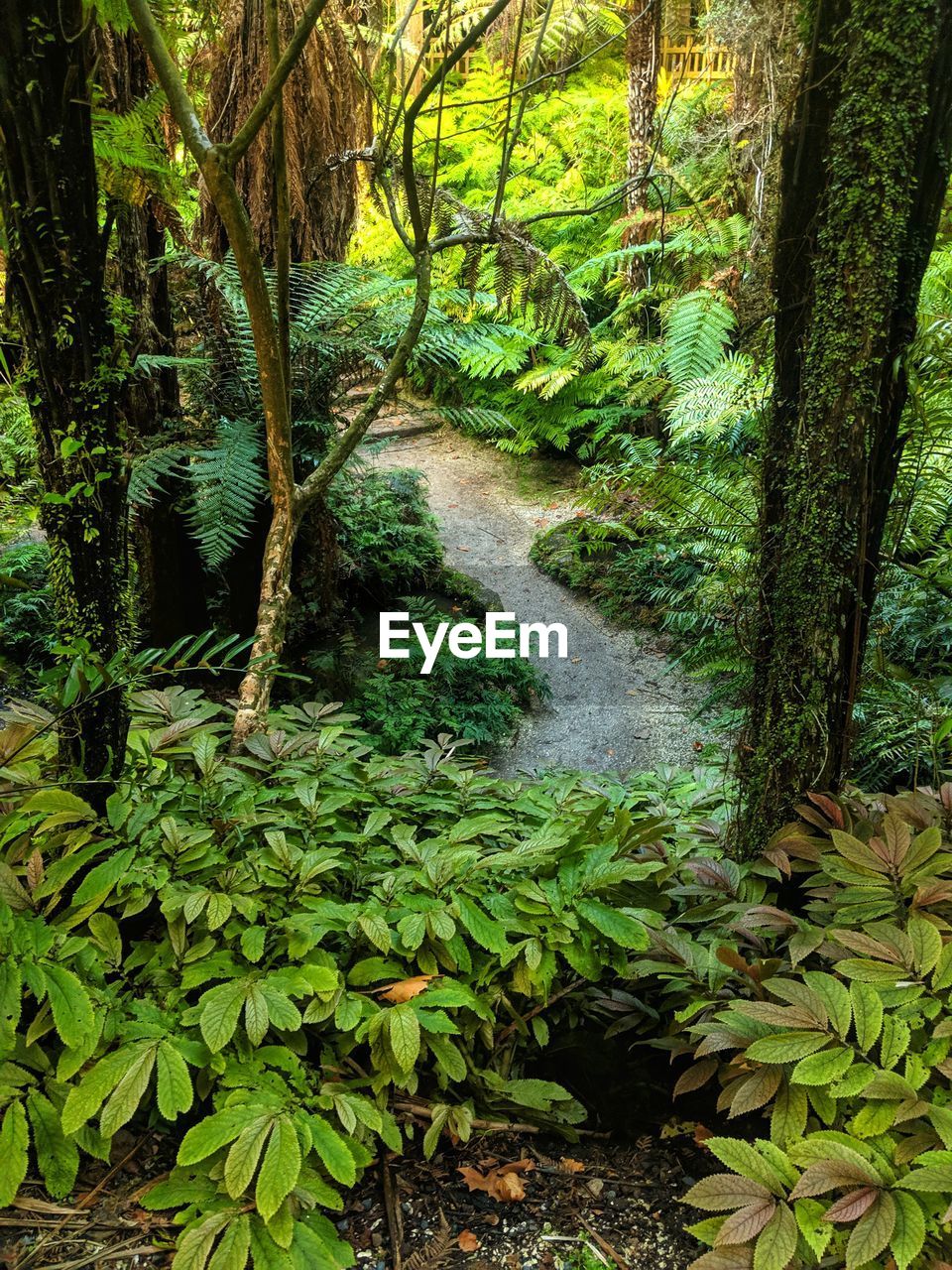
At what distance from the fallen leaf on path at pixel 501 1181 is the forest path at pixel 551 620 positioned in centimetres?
279

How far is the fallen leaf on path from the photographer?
1534 millimetres

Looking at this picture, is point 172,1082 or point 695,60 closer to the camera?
point 172,1082

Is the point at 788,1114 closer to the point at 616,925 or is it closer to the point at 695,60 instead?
the point at 616,925

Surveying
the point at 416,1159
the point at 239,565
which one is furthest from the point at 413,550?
the point at 416,1159

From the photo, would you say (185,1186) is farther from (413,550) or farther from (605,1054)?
(413,550)

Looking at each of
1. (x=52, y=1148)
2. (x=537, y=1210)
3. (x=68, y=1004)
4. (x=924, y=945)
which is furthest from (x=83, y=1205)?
(x=924, y=945)

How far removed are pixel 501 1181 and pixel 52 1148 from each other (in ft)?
2.50

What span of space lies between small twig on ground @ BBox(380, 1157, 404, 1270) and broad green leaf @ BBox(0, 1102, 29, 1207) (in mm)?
595

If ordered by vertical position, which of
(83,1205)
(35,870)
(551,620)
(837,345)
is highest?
(837,345)

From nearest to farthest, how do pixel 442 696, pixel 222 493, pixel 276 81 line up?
pixel 276 81, pixel 222 493, pixel 442 696

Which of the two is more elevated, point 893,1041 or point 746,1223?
point 893,1041

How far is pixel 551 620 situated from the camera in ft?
21.1

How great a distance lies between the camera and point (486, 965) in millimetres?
1636

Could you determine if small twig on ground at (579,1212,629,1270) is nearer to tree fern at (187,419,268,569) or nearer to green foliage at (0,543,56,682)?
tree fern at (187,419,268,569)
